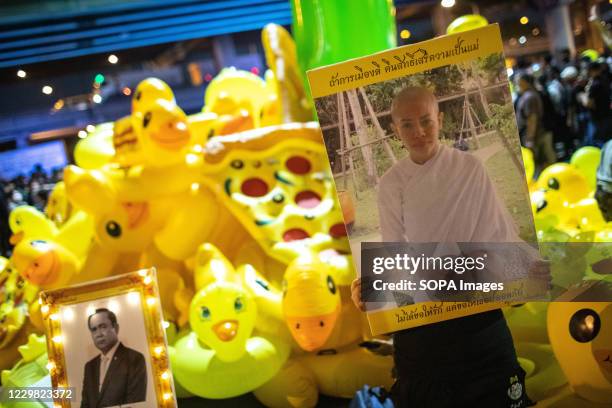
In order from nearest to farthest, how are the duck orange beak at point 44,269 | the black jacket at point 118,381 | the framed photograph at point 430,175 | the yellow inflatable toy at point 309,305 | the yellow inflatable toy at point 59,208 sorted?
1. the framed photograph at point 430,175
2. the black jacket at point 118,381
3. the yellow inflatable toy at point 309,305
4. the duck orange beak at point 44,269
5. the yellow inflatable toy at point 59,208

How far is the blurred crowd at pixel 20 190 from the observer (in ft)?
16.3

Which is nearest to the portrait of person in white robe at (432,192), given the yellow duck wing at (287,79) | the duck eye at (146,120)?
the duck eye at (146,120)

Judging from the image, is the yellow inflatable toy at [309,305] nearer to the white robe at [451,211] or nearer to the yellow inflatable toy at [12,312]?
the white robe at [451,211]

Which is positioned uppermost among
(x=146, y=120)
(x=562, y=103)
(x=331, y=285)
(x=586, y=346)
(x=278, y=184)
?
(x=562, y=103)

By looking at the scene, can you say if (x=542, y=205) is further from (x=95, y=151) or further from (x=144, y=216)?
(x=95, y=151)

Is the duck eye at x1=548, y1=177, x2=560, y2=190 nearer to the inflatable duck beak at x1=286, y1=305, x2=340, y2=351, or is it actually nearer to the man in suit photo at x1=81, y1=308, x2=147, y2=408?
the inflatable duck beak at x1=286, y1=305, x2=340, y2=351

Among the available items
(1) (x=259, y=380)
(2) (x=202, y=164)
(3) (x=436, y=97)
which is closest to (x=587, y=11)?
(2) (x=202, y=164)

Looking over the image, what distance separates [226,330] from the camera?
2.64 m

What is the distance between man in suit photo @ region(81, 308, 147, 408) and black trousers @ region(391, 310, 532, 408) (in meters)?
0.76

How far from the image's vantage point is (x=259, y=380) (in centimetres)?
273

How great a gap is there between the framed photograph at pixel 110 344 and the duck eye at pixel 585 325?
1.21 m

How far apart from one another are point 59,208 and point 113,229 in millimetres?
859

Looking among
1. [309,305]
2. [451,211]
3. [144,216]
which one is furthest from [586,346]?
[144,216]

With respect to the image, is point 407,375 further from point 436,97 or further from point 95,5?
point 95,5
